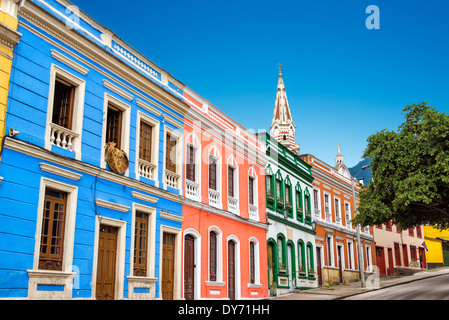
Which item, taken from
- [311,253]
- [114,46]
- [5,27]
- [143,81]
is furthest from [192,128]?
[311,253]

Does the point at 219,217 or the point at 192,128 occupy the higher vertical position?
the point at 192,128

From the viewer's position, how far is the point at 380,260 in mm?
35656

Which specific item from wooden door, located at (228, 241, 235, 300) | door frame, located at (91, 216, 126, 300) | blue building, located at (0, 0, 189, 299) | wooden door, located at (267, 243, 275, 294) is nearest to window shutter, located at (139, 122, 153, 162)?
blue building, located at (0, 0, 189, 299)

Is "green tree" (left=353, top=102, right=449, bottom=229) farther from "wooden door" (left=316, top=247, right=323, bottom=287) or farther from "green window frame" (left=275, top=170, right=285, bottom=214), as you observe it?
"wooden door" (left=316, top=247, right=323, bottom=287)

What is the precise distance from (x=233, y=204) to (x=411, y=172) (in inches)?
274

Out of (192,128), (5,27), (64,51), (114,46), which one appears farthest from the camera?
(192,128)

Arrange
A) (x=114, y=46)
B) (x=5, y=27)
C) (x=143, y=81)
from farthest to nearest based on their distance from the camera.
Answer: (x=143, y=81)
(x=114, y=46)
(x=5, y=27)

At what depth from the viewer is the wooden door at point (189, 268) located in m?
15.2

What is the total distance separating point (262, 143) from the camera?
2230 centimetres

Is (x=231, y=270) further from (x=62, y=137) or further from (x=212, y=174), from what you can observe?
(x=62, y=137)

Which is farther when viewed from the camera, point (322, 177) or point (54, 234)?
point (322, 177)

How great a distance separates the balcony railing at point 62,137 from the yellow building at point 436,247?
39.9 meters

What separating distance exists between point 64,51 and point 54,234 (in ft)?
14.7

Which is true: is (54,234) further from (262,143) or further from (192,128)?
(262,143)
